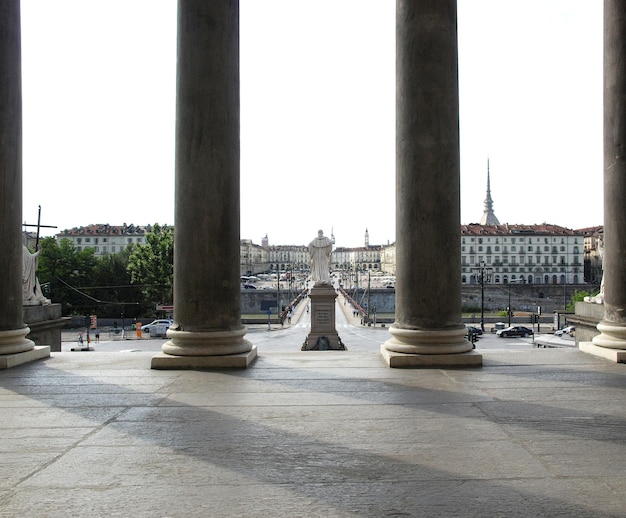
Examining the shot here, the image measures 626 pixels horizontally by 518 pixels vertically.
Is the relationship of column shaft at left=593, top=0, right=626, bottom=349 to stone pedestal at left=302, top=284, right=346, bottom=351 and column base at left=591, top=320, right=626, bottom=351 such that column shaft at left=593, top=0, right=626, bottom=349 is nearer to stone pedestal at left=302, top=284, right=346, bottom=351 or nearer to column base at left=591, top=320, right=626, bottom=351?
column base at left=591, top=320, right=626, bottom=351

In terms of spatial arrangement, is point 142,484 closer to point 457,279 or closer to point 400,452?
point 400,452

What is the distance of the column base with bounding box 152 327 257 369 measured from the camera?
17.0 m

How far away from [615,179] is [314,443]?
42.4ft

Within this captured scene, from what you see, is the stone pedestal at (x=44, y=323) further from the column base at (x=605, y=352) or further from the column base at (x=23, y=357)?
the column base at (x=605, y=352)

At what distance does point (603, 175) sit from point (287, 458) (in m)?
14.2

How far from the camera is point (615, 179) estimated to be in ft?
59.1

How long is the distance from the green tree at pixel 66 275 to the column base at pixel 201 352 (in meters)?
113

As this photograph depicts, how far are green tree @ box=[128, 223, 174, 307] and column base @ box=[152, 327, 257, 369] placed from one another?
10214cm

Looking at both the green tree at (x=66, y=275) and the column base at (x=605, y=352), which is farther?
the green tree at (x=66, y=275)

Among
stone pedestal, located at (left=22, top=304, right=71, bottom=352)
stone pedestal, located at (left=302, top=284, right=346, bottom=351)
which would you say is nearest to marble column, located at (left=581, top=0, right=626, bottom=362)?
stone pedestal, located at (left=22, top=304, right=71, bottom=352)

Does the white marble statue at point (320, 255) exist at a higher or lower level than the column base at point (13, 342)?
higher

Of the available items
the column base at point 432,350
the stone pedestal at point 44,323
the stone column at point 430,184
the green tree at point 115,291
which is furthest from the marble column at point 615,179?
the green tree at point 115,291

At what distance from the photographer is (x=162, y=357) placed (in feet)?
56.1

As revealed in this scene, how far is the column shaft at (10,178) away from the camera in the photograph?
17516mm
